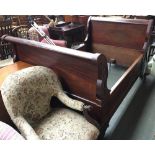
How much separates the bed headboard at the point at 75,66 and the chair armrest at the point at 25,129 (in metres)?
0.47

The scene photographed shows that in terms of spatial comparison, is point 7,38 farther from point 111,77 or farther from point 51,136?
point 111,77

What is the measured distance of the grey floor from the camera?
5.69 ft

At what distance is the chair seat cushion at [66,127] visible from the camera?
4.11 ft

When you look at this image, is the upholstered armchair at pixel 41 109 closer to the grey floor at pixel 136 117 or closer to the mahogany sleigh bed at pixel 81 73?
the mahogany sleigh bed at pixel 81 73

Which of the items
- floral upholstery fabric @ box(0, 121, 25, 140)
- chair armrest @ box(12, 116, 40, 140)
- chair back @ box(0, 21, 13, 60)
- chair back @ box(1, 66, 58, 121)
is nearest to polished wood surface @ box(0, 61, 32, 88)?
chair back @ box(1, 66, 58, 121)

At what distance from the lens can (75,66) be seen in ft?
4.52

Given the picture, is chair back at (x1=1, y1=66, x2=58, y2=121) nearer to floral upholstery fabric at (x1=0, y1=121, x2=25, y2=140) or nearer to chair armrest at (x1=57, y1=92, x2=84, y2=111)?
chair armrest at (x1=57, y1=92, x2=84, y2=111)

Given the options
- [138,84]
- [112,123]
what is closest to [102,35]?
[138,84]

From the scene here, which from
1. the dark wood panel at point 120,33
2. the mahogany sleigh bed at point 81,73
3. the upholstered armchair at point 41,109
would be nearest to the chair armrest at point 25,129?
the upholstered armchair at point 41,109

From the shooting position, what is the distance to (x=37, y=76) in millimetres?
1380

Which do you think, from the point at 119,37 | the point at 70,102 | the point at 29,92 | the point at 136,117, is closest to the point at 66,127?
the point at 70,102

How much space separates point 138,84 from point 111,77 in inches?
15.8

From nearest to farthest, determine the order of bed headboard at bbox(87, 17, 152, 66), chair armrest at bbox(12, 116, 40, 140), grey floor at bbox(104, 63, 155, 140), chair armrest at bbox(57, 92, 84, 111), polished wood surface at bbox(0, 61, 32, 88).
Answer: chair armrest at bbox(12, 116, 40, 140)
chair armrest at bbox(57, 92, 84, 111)
polished wood surface at bbox(0, 61, 32, 88)
grey floor at bbox(104, 63, 155, 140)
bed headboard at bbox(87, 17, 152, 66)
